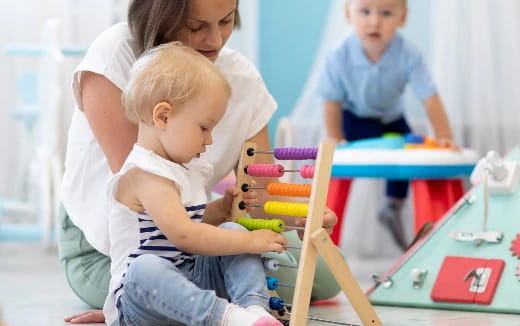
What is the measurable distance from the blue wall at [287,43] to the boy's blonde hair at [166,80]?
5.75ft

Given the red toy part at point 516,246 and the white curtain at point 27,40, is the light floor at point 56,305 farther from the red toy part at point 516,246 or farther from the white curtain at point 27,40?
the white curtain at point 27,40

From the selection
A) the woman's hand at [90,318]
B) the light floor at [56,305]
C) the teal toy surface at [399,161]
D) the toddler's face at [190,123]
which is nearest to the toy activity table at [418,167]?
the teal toy surface at [399,161]

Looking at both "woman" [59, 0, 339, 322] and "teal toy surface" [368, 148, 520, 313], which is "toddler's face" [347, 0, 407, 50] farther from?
"woman" [59, 0, 339, 322]

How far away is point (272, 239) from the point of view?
3.97 ft

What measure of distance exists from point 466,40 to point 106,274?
1631mm

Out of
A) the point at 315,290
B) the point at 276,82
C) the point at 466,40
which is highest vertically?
Result: the point at 466,40

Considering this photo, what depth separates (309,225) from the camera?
1.18 metres

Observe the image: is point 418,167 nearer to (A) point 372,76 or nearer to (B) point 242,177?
(A) point 372,76

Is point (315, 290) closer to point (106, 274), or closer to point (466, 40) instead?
point (106, 274)

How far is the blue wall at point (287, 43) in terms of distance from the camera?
300cm

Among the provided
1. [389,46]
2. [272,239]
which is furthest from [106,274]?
[389,46]

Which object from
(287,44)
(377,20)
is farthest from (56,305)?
(287,44)

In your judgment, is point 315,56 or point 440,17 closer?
point 440,17

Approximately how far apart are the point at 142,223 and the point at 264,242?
7.2 inches
